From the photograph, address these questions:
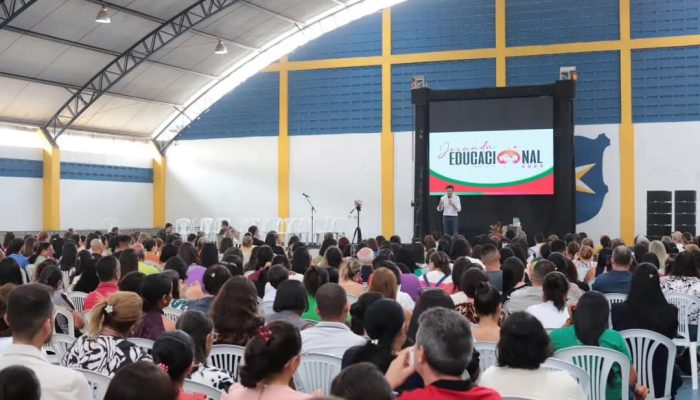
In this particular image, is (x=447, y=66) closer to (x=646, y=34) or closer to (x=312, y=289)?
(x=646, y=34)

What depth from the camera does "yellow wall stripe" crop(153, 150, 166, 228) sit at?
2108 cm

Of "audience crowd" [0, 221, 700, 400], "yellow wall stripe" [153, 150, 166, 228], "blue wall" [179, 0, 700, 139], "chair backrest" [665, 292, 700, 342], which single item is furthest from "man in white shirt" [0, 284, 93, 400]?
"yellow wall stripe" [153, 150, 166, 228]

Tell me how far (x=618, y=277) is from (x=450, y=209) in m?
7.93

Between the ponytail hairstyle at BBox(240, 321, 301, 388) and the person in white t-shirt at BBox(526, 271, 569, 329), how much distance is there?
7.86ft

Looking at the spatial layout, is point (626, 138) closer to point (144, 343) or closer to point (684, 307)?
point (684, 307)

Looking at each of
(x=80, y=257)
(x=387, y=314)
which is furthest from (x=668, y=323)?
(x=80, y=257)

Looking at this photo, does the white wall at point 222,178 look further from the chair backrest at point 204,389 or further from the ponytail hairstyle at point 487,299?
the chair backrest at point 204,389

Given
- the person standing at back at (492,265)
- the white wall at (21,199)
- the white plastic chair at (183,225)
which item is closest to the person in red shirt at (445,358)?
the person standing at back at (492,265)

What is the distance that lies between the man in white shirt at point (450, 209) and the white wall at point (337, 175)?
4546 millimetres

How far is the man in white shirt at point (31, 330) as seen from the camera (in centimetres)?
264

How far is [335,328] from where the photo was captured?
3.72m

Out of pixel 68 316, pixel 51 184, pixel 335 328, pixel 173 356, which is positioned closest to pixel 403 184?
pixel 51 184

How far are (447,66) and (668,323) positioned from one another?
13.7 metres

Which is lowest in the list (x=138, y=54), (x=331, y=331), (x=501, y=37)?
(x=331, y=331)
